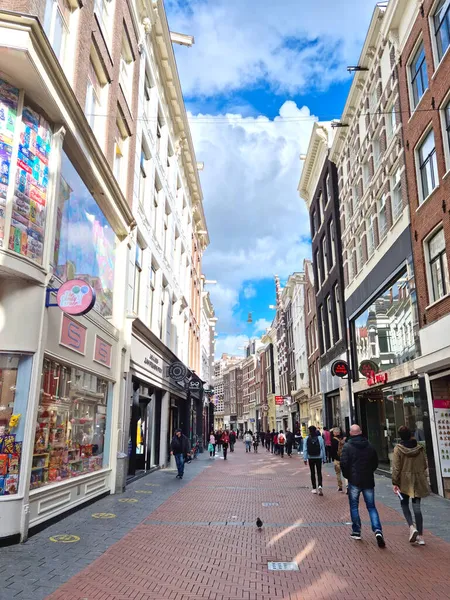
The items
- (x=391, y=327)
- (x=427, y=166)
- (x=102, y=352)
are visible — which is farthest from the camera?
(x=391, y=327)

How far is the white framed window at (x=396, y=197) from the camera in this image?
17.5 meters

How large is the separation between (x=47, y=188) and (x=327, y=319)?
985 inches

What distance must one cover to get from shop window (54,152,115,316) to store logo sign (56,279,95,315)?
150cm

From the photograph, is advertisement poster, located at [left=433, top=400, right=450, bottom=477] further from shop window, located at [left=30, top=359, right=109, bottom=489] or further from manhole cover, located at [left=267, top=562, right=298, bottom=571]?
shop window, located at [left=30, top=359, right=109, bottom=489]

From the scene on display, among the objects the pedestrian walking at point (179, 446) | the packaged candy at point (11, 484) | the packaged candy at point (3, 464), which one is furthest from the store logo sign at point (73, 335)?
the pedestrian walking at point (179, 446)

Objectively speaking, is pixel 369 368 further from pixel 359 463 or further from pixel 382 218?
pixel 359 463

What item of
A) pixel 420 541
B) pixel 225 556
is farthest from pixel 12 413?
pixel 420 541

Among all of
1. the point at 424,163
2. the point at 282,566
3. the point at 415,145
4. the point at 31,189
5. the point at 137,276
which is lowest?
the point at 282,566

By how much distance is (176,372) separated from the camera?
2241cm

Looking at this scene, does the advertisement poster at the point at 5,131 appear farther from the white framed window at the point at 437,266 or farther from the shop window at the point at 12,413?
the white framed window at the point at 437,266

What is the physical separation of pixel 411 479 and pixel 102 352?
307 inches

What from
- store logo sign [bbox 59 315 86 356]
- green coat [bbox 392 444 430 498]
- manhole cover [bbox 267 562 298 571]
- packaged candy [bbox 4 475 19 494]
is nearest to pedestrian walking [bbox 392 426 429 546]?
green coat [bbox 392 444 430 498]

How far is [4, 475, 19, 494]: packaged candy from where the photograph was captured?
7.42 m

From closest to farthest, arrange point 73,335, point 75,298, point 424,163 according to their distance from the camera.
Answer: point 75,298
point 73,335
point 424,163
